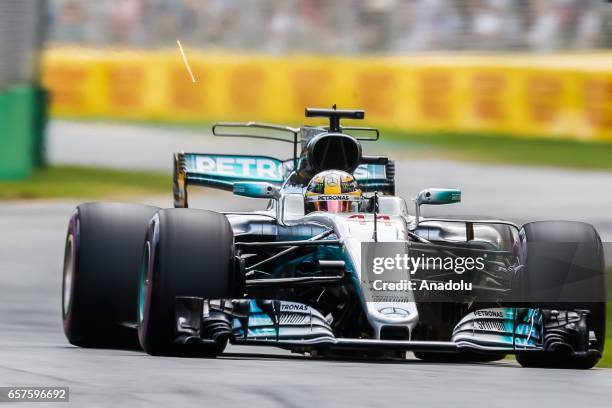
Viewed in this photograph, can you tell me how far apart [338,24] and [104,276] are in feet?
74.2

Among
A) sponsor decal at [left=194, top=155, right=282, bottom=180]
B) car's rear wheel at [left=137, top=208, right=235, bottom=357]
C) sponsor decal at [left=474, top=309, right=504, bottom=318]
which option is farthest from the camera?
sponsor decal at [left=194, top=155, right=282, bottom=180]

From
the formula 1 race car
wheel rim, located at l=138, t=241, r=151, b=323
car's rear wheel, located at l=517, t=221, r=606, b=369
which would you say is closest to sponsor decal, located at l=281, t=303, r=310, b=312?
the formula 1 race car

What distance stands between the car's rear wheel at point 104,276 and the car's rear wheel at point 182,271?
1.07 m

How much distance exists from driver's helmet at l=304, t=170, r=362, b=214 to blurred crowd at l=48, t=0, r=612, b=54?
2047 centimetres

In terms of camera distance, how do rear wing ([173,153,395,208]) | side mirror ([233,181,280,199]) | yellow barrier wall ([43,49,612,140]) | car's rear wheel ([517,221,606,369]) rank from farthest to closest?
yellow barrier wall ([43,49,612,140]) < rear wing ([173,153,395,208]) < side mirror ([233,181,280,199]) < car's rear wheel ([517,221,606,369])

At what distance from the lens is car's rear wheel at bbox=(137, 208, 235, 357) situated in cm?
877

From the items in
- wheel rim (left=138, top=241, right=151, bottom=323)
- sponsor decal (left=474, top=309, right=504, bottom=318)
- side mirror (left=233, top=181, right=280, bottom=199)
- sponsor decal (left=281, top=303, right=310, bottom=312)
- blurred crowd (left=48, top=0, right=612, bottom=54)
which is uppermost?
blurred crowd (left=48, top=0, right=612, bottom=54)

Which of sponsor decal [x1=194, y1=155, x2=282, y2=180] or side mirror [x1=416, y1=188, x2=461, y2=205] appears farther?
sponsor decal [x1=194, y1=155, x2=282, y2=180]

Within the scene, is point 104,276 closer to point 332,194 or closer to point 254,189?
point 254,189

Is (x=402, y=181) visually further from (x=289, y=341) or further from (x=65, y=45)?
(x=289, y=341)

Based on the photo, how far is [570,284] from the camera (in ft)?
30.7

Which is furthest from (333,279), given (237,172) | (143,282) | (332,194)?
(237,172)

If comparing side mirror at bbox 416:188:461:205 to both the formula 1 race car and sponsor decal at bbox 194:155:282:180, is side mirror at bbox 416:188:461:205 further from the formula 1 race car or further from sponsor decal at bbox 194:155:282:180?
sponsor decal at bbox 194:155:282:180

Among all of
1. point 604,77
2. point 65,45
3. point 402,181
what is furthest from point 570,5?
point 65,45
